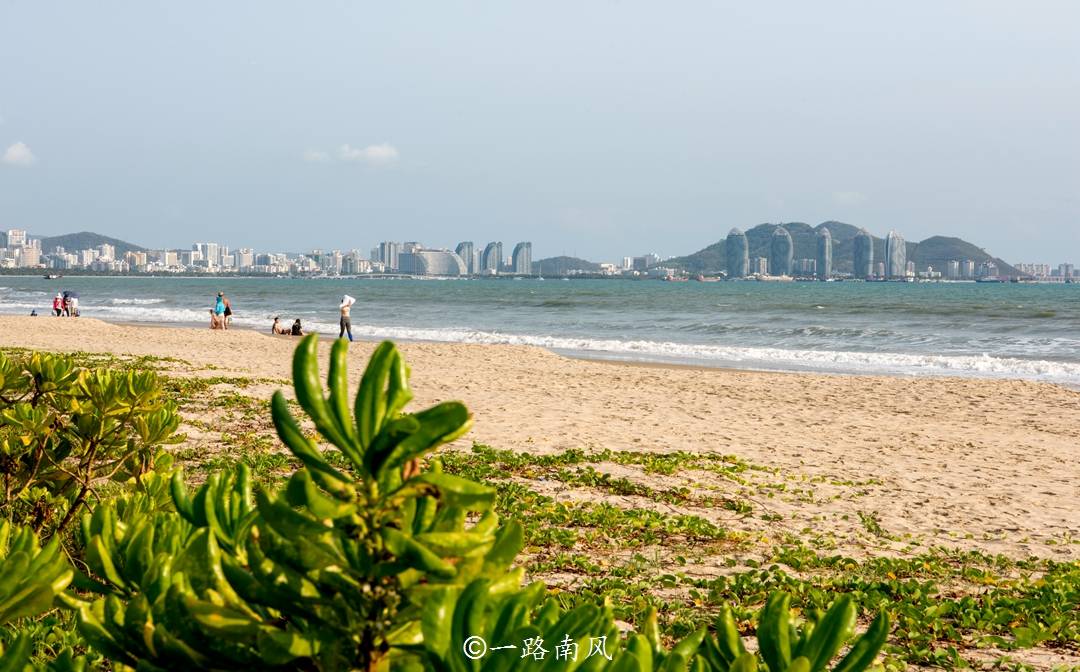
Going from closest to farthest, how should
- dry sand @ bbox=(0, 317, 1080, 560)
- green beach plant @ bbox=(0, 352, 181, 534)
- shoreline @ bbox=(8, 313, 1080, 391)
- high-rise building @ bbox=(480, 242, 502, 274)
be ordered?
1. green beach plant @ bbox=(0, 352, 181, 534)
2. dry sand @ bbox=(0, 317, 1080, 560)
3. shoreline @ bbox=(8, 313, 1080, 391)
4. high-rise building @ bbox=(480, 242, 502, 274)

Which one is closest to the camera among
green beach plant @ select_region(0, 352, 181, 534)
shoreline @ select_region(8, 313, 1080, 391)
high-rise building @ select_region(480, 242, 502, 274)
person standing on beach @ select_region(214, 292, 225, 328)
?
green beach plant @ select_region(0, 352, 181, 534)

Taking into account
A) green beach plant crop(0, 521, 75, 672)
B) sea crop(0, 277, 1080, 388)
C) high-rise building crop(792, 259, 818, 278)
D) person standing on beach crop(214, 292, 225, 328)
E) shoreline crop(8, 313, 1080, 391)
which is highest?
high-rise building crop(792, 259, 818, 278)

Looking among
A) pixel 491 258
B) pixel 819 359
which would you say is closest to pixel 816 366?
pixel 819 359

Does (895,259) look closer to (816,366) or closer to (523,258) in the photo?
(523,258)

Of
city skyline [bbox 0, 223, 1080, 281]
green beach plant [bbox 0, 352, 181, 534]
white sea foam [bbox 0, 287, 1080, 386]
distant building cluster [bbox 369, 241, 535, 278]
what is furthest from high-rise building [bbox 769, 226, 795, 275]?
green beach plant [bbox 0, 352, 181, 534]

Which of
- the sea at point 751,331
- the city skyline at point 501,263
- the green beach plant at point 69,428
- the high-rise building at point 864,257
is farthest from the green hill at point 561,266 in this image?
the green beach plant at point 69,428

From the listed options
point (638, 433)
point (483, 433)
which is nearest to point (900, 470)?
point (638, 433)

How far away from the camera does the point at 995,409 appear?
46.6 feet

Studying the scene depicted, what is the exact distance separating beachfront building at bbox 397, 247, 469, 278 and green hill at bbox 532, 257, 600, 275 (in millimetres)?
13665

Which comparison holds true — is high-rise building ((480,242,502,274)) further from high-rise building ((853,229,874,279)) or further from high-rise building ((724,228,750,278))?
high-rise building ((853,229,874,279))

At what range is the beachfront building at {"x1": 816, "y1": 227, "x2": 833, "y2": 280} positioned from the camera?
15375 centimetres

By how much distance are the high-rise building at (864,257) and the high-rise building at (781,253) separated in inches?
421

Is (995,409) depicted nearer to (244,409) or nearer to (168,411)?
(244,409)

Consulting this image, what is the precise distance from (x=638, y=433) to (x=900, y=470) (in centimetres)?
286
